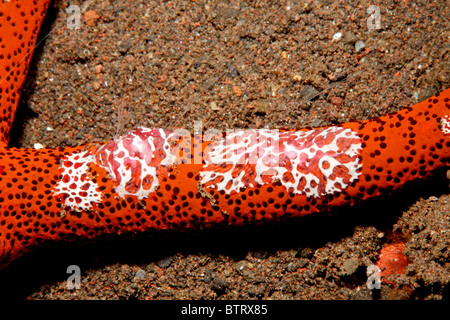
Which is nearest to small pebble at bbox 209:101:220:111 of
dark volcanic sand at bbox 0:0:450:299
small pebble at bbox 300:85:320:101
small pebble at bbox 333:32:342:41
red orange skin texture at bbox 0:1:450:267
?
dark volcanic sand at bbox 0:0:450:299

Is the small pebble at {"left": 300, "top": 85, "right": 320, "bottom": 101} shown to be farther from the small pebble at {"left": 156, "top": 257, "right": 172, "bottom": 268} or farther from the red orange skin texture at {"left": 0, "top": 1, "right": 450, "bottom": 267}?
the small pebble at {"left": 156, "top": 257, "right": 172, "bottom": 268}

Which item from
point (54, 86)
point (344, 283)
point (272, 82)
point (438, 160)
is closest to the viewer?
point (438, 160)

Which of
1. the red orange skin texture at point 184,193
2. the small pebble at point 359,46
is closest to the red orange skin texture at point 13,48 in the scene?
the red orange skin texture at point 184,193

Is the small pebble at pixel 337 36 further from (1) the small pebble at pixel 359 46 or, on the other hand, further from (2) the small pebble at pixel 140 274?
(2) the small pebble at pixel 140 274

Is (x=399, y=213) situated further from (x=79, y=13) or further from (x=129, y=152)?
(x=79, y=13)

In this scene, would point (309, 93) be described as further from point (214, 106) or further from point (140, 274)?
point (140, 274)

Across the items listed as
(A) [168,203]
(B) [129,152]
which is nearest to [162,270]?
(A) [168,203]

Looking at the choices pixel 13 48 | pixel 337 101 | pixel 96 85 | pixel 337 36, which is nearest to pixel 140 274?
Answer: pixel 96 85
